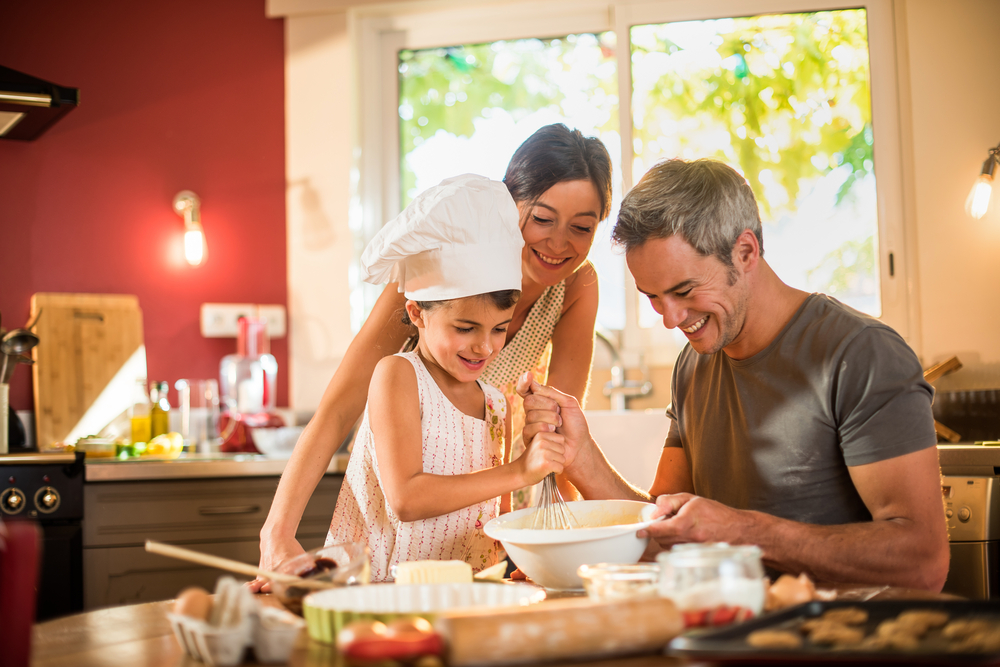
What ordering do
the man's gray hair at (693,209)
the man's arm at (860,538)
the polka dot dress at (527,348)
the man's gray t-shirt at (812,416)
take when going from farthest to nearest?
1. the polka dot dress at (527,348)
2. the man's gray hair at (693,209)
3. the man's gray t-shirt at (812,416)
4. the man's arm at (860,538)

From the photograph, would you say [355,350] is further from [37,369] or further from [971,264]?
[971,264]

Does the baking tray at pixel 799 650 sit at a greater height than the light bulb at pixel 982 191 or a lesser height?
lesser

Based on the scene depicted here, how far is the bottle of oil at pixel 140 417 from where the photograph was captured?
8.86 feet

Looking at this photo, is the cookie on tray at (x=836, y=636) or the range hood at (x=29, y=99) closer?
the cookie on tray at (x=836, y=636)

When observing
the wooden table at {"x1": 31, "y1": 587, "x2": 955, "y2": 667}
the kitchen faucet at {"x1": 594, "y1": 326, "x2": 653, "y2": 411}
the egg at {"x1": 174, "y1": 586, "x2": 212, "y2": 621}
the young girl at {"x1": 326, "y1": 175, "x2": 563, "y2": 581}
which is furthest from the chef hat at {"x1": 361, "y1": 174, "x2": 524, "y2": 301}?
the kitchen faucet at {"x1": 594, "y1": 326, "x2": 653, "y2": 411}

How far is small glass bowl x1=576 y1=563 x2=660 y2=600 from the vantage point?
2.70ft

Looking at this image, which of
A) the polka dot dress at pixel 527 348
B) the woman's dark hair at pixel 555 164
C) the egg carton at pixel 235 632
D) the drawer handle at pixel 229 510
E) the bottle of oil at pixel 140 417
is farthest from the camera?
the bottle of oil at pixel 140 417

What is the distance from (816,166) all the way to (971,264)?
629 mm

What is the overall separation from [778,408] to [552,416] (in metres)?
0.37

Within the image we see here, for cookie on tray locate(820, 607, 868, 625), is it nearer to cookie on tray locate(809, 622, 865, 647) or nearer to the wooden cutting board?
cookie on tray locate(809, 622, 865, 647)

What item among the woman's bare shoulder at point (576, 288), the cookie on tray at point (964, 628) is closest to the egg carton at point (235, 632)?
the cookie on tray at point (964, 628)

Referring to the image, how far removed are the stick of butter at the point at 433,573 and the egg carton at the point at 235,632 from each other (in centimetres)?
19

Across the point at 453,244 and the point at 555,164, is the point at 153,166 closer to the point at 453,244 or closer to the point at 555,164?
the point at 555,164

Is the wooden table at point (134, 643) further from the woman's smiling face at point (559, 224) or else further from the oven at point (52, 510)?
the oven at point (52, 510)
